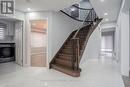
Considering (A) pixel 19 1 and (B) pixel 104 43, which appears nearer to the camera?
(A) pixel 19 1

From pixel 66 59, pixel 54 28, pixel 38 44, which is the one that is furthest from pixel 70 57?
pixel 38 44

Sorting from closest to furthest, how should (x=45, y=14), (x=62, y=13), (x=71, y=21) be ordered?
1. (x=45, y=14)
2. (x=62, y=13)
3. (x=71, y=21)

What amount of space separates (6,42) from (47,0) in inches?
185

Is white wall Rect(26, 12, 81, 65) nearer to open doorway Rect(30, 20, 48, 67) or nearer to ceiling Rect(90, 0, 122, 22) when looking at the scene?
open doorway Rect(30, 20, 48, 67)

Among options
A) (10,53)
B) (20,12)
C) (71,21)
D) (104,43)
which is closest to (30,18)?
(20,12)

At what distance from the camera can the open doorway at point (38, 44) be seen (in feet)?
24.8

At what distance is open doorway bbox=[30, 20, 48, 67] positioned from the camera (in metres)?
7.56

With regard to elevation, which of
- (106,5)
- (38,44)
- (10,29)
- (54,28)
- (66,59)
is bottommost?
(66,59)

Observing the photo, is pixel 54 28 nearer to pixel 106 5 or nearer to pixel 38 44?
pixel 38 44

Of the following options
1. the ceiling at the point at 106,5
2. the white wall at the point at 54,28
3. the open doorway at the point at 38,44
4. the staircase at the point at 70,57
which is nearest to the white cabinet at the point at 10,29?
the open doorway at the point at 38,44

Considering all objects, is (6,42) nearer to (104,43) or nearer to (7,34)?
(7,34)

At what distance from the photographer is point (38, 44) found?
7934 mm

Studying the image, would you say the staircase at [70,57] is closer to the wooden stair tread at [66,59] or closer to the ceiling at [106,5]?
the wooden stair tread at [66,59]

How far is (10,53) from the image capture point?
28.5 feet
